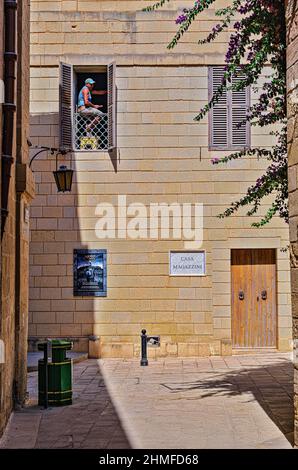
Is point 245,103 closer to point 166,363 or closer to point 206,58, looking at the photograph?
point 206,58

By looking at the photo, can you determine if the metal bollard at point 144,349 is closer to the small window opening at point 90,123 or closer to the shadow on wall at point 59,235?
the shadow on wall at point 59,235

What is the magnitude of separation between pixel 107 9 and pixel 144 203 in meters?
4.10

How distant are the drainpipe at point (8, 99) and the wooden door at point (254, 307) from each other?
7715mm

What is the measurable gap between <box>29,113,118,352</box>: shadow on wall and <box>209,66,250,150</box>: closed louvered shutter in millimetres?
2104

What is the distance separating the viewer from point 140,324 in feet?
48.3

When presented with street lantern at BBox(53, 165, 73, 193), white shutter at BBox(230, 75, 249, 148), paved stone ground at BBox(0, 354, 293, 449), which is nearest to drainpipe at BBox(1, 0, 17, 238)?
paved stone ground at BBox(0, 354, 293, 449)

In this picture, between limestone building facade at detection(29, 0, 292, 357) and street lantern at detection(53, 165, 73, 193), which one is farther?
limestone building facade at detection(29, 0, 292, 357)

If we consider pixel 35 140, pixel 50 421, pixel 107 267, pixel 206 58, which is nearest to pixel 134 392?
pixel 50 421

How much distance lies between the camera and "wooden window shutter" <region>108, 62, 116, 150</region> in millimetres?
14844

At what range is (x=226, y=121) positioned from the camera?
15.1 meters

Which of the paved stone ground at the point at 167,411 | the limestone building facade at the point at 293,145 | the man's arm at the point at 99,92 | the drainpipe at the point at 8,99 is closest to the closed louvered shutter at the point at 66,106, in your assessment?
the man's arm at the point at 99,92

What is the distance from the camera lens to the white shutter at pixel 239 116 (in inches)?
592

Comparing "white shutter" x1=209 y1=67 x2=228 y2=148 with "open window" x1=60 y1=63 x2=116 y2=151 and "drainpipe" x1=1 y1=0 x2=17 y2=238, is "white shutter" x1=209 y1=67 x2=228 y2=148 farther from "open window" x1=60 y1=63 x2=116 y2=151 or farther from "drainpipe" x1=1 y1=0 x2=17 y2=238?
"drainpipe" x1=1 y1=0 x2=17 y2=238

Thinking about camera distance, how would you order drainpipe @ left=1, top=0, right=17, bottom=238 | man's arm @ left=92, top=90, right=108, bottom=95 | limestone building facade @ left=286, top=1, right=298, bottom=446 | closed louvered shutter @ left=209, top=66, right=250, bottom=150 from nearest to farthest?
1. limestone building facade @ left=286, top=1, right=298, bottom=446
2. drainpipe @ left=1, top=0, right=17, bottom=238
3. closed louvered shutter @ left=209, top=66, right=250, bottom=150
4. man's arm @ left=92, top=90, right=108, bottom=95
